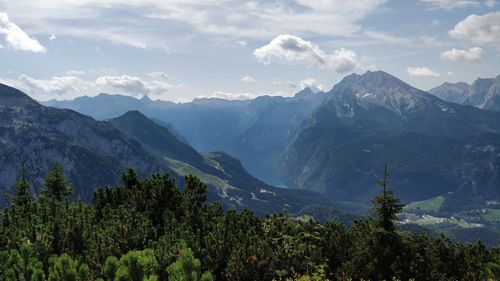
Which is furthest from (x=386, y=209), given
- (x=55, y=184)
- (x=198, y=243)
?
(x=55, y=184)

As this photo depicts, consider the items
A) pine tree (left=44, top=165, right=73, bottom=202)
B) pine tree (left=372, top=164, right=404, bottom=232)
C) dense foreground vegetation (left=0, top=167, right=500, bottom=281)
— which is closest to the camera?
dense foreground vegetation (left=0, top=167, right=500, bottom=281)

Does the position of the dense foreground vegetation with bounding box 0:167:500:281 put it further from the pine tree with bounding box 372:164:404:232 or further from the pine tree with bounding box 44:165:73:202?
the pine tree with bounding box 44:165:73:202

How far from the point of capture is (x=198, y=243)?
1597 inches

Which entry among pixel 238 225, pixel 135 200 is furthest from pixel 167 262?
pixel 135 200

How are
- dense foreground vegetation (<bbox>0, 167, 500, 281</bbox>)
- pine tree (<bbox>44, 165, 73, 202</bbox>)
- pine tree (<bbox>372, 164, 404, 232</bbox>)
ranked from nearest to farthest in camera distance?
dense foreground vegetation (<bbox>0, 167, 500, 281</bbox>) → pine tree (<bbox>372, 164, 404, 232</bbox>) → pine tree (<bbox>44, 165, 73, 202</bbox>)

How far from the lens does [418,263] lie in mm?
48281

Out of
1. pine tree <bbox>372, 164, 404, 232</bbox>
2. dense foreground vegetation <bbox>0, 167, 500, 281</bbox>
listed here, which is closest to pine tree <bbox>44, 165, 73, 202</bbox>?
dense foreground vegetation <bbox>0, 167, 500, 281</bbox>

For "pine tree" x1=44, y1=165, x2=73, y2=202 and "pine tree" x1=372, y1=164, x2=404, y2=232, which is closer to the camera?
"pine tree" x1=372, y1=164, x2=404, y2=232

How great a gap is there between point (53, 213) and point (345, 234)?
34122 millimetres

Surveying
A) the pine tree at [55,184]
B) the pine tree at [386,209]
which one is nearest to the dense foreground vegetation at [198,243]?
the pine tree at [386,209]

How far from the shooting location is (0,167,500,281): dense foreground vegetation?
3084 centimetres

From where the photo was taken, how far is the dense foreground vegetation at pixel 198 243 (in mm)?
30841

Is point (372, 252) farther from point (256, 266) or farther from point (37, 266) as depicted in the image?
point (37, 266)

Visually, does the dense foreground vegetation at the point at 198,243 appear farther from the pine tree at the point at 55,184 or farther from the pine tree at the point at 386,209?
the pine tree at the point at 55,184
